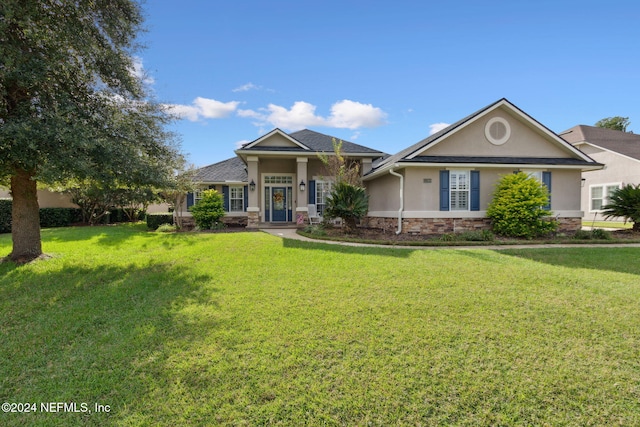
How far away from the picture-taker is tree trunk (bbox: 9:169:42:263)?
23.6ft

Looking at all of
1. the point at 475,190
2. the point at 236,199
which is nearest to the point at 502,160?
the point at 475,190

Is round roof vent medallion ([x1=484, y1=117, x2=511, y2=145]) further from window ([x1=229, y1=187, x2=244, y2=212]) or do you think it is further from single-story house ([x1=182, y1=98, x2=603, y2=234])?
window ([x1=229, y1=187, x2=244, y2=212])

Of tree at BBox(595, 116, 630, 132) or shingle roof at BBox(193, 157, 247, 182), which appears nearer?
shingle roof at BBox(193, 157, 247, 182)

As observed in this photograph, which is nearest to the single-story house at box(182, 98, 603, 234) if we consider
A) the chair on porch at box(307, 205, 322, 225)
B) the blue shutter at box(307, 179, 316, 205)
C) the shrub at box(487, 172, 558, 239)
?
the shrub at box(487, 172, 558, 239)

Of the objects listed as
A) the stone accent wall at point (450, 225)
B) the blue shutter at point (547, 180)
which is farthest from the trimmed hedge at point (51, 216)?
the blue shutter at point (547, 180)

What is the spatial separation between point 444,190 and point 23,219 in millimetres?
13670

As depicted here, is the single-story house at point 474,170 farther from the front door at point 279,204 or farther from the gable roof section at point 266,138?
the front door at point 279,204

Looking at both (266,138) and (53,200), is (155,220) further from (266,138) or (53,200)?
(266,138)

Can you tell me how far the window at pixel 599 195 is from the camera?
18.9 m

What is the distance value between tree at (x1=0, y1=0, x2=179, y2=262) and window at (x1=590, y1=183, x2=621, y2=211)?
25367mm

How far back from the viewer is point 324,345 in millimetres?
3494

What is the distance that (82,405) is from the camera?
2666 mm

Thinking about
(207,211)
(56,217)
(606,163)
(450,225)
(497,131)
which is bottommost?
(450,225)

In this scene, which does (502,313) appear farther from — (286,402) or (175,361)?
(175,361)
